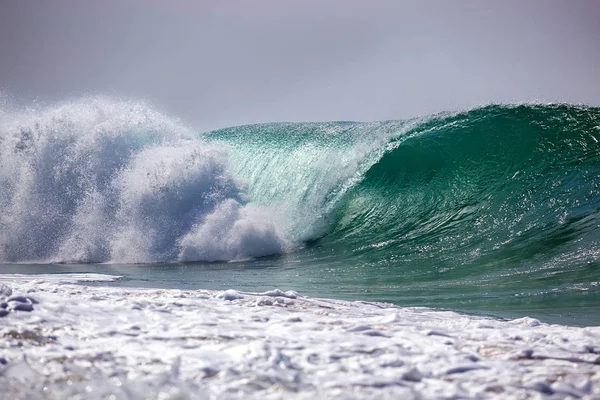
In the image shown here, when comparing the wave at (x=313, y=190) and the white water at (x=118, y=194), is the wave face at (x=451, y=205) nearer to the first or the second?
the wave at (x=313, y=190)

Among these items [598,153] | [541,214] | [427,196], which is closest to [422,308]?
[541,214]

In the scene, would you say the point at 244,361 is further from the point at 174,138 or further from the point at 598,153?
the point at 174,138

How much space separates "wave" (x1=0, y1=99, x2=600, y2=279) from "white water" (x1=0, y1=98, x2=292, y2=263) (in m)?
0.03

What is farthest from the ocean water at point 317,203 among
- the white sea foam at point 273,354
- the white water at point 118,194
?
the white sea foam at point 273,354

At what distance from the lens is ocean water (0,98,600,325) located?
28.3 ft

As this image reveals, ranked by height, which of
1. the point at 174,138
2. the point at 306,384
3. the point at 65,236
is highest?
the point at 174,138

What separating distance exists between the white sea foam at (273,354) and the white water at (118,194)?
6527 mm

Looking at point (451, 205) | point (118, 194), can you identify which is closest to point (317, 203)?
point (451, 205)

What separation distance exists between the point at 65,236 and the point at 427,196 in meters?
6.84

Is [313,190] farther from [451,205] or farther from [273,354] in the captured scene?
[273,354]

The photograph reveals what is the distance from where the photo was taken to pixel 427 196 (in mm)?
11867

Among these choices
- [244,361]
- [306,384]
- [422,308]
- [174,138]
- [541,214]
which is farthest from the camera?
[174,138]

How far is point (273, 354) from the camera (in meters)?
3.30

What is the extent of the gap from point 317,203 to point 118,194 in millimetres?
3907
